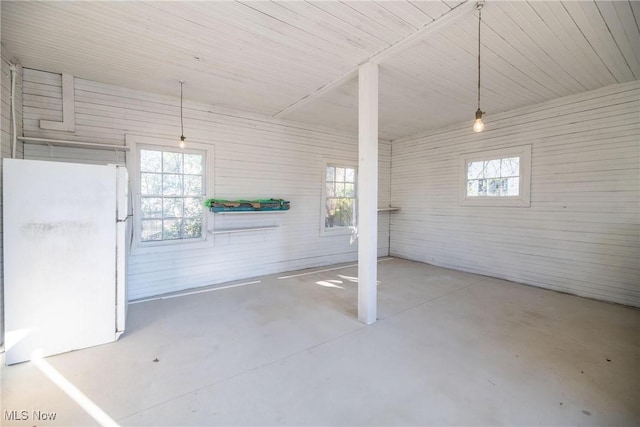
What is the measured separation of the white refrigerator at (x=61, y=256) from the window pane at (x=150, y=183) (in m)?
1.46

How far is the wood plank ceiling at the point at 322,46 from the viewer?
240cm

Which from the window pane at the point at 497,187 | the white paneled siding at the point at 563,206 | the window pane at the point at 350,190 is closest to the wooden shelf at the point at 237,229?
the window pane at the point at 350,190

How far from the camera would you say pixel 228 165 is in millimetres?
4797

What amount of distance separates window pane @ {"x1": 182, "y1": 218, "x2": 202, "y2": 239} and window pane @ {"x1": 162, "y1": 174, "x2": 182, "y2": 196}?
1.57 ft

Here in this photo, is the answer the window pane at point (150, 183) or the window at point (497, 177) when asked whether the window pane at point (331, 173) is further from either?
the window pane at point (150, 183)

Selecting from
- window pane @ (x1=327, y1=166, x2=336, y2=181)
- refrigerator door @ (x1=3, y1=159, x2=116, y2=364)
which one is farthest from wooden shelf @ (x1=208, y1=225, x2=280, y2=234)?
refrigerator door @ (x1=3, y1=159, x2=116, y2=364)

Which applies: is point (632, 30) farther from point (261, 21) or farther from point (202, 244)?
point (202, 244)

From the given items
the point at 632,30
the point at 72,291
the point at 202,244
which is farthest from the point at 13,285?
the point at 632,30

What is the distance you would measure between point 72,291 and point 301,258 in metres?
3.70

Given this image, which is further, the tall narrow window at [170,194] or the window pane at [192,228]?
the window pane at [192,228]

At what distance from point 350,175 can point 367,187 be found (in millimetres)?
3357

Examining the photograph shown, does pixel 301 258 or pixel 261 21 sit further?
pixel 301 258

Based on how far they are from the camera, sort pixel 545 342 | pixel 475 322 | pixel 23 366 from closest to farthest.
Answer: pixel 23 366 < pixel 545 342 < pixel 475 322

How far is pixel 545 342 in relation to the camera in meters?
2.77
